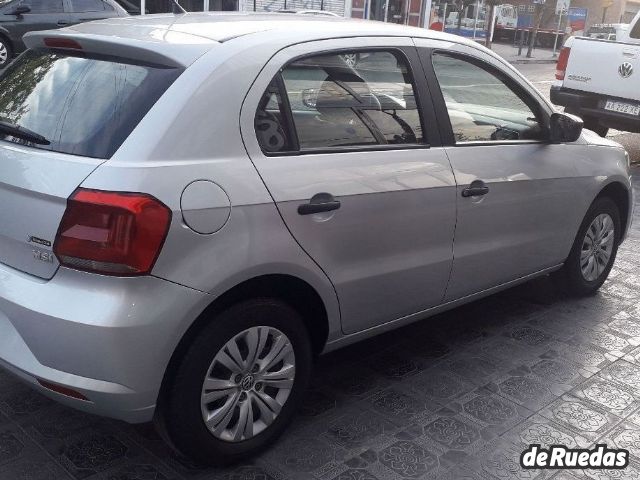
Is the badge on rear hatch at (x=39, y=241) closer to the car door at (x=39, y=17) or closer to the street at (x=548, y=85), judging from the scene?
the street at (x=548, y=85)

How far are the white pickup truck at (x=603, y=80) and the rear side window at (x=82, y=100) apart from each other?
798 centimetres

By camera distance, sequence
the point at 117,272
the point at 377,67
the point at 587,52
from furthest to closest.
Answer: the point at 587,52 → the point at 377,67 → the point at 117,272

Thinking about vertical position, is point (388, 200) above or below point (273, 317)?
above

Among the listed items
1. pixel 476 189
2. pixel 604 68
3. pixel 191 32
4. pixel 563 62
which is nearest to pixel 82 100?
pixel 191 32

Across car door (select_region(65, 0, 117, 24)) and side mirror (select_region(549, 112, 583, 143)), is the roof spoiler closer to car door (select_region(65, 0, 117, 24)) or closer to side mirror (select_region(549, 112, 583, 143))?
side mirror (select_region(549, 112, 583, 143))

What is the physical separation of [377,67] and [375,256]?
0.91 m

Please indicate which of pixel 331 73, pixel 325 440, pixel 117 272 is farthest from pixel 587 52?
pixel 117 272

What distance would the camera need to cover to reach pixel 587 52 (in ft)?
30.8

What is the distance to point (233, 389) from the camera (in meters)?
2.73

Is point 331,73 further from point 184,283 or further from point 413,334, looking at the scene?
point 413,334

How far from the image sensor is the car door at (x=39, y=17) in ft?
44.3

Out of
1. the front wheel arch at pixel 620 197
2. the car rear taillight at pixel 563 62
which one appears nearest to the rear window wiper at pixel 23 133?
the front wheel arch at pixel 620 197

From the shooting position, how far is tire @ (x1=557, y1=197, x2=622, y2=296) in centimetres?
459

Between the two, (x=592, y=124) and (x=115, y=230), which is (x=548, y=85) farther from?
(x=115, y=230)
